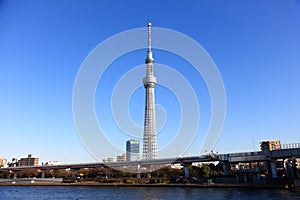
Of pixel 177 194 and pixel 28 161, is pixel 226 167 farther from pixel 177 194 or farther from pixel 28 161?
pixel 28 161

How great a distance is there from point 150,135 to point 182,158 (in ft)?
63.2

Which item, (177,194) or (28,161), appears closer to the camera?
(177,194)

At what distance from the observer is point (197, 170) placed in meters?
43.7

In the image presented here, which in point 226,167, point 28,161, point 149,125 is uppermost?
point 149,125

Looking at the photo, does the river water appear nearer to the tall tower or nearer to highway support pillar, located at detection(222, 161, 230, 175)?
highway support pillar, located at detection(222, 161, 230, 175)

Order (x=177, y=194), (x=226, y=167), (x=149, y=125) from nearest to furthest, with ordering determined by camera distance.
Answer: (x=177, y=194), (x=226, y=167), (x=149, y=125)

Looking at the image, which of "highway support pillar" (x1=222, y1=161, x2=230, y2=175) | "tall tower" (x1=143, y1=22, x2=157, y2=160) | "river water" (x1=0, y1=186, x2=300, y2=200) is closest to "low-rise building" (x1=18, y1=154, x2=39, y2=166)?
"tall tower" (x1=143, y1=22, x2=157, y2=160)

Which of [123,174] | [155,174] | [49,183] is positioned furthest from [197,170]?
[49,183]

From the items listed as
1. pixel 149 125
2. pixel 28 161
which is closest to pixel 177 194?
pixel 149 125

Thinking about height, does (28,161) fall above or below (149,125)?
below

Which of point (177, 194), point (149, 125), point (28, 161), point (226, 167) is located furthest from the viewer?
point (28, 161)

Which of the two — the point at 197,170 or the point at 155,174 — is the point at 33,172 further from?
the point at 197,170

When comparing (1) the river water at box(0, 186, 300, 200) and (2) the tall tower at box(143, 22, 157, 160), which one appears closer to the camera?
(1) the river water at box(0, 186, 300, 200)

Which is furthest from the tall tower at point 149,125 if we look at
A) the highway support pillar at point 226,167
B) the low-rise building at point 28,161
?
the low-rise building at point 28,161
